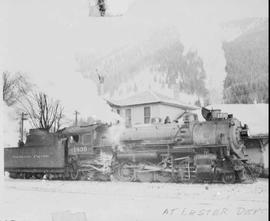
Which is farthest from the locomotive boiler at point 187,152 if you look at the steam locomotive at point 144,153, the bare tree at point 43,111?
the bare tree at point 43,111

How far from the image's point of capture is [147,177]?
324 centimetres

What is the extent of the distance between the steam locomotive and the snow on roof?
0.03 meters

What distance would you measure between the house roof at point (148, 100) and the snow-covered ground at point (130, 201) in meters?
0.48

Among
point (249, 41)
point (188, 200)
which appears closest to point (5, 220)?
point (188, 200)

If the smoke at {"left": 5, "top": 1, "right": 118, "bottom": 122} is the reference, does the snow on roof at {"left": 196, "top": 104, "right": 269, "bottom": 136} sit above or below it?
below

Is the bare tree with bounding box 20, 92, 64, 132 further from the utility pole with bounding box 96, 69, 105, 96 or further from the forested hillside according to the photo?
the forested hillside

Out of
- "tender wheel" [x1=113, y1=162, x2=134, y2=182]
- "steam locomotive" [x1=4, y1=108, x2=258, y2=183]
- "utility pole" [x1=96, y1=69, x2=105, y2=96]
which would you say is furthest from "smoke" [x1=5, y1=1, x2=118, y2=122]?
"tender wheel" [x1=113, y1=162, x2=134, y2=182]

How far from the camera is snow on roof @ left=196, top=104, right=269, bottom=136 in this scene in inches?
111

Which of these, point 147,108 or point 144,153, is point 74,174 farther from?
point 147,108

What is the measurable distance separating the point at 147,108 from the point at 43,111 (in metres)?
0.83

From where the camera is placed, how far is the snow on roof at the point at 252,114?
2826mm

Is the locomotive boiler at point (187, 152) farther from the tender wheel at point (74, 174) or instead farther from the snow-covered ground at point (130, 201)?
the tender wheel at point (74, 174)

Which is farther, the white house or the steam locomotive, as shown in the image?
the white house

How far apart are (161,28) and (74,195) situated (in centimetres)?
122
